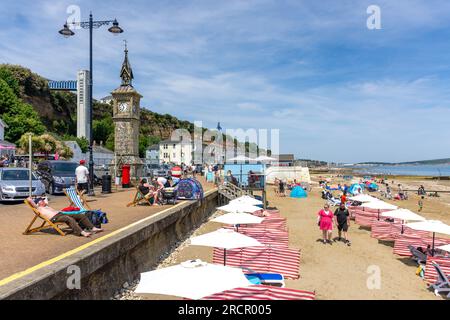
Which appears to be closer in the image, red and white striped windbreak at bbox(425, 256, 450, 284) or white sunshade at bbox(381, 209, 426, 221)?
red and white striped windbreak at bbox(425, 256, 450, 284)

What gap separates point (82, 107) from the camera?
88562 mm

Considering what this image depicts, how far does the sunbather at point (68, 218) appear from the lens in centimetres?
784

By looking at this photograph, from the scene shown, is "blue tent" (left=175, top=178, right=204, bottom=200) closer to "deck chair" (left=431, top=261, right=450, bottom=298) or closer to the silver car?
the silver car

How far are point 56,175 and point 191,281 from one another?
45.6 ft

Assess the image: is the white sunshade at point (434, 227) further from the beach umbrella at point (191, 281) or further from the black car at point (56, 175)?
the black car at point (56, 175)

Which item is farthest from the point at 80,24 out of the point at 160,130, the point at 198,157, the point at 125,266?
the point at 160,130

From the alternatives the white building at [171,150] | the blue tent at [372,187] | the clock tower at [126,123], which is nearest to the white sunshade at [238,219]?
the clock tower at [126,123]

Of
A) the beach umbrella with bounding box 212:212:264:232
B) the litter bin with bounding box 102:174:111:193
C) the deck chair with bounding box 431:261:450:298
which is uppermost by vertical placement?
the litter bin with bounding box 102:174:111:193

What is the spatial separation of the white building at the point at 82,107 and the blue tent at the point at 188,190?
75.9 metres

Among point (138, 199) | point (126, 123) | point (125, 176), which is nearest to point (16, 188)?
point (138, 199)

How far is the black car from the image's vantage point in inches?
629

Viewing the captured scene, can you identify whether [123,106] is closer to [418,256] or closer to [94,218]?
[94,218]

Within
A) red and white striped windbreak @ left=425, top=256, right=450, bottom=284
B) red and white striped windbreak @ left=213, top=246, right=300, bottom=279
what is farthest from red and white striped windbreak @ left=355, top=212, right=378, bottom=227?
red and white striped windbreak @ left=213, top=246, right=300, bottom=279

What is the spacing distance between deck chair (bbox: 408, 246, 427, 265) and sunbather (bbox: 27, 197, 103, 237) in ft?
30.7
